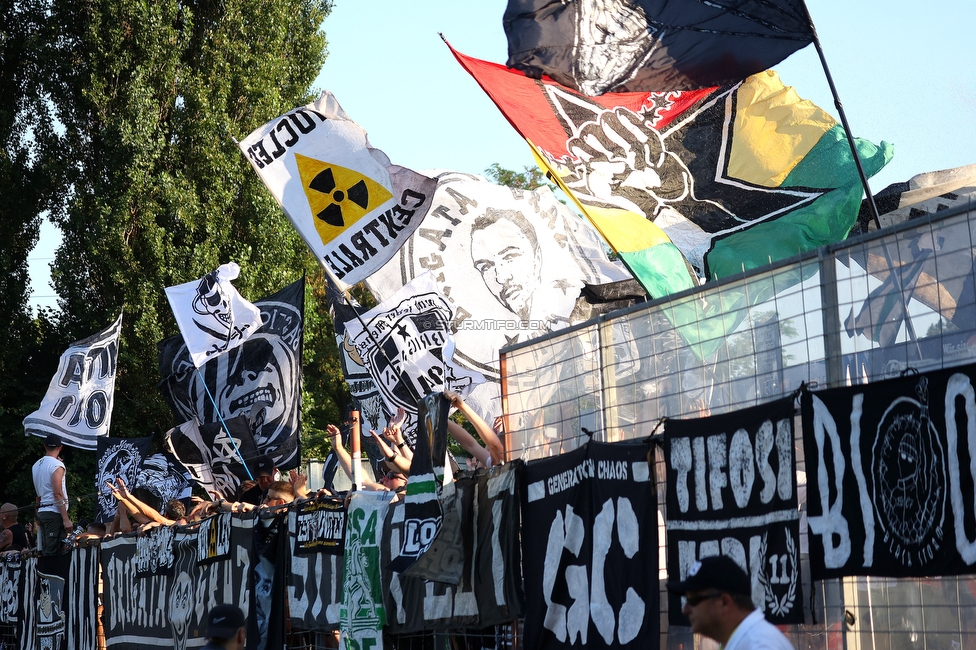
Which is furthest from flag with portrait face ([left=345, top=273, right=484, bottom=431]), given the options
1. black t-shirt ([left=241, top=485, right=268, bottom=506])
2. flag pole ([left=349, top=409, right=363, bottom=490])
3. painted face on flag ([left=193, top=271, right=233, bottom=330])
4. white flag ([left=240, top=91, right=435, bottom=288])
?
flag pole ([left=349, top=409, right=363, bottom=490])

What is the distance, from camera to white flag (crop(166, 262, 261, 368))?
14.0 metres

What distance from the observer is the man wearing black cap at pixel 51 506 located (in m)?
14.3

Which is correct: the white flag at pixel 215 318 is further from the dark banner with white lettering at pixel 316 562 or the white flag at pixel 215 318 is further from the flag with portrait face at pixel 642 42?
the flag with portrait face at pixel 642 42

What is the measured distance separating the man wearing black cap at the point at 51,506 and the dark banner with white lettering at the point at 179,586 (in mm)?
1314

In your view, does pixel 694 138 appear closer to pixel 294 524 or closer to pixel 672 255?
pixel 672 255

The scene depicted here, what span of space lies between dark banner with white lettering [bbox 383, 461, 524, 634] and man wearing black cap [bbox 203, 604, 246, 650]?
230 centimetres

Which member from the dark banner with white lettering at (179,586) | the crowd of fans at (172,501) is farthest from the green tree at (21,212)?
the dark banner with white lettering at (179,586)

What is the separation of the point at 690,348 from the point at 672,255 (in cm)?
228

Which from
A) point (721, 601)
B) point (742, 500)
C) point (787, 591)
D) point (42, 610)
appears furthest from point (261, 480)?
point (721, 601)

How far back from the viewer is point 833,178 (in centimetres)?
839

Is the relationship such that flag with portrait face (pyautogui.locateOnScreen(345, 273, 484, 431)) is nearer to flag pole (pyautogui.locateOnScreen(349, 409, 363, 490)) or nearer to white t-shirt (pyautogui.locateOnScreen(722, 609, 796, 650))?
flag pole (pyautogui.locateOnScreen(349, 409, 363, 490))

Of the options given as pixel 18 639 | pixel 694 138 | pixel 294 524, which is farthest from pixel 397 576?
pixel 18 639

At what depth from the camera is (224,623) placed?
529 cm

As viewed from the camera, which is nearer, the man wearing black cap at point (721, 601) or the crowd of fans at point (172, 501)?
the man wearing black cap at point (721, 601)
